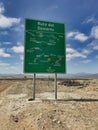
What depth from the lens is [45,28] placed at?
15.0 metres

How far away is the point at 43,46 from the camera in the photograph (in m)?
14.9

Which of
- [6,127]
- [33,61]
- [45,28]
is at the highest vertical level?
[45,28]

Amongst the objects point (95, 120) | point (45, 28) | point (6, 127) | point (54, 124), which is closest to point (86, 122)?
point (95, 120)

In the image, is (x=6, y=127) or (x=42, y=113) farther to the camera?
(x=42, y=113)

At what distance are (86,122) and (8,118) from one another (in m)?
4.10

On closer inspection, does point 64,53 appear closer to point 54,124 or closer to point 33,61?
point 33,61

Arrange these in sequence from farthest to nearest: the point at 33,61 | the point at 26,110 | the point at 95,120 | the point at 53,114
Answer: the point at 33,61
the point at 26,110
the point at 53,114
the point at 95,120

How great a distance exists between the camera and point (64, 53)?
1552 centimetres

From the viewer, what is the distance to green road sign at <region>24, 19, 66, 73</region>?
1473cm

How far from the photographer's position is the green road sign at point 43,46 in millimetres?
14727

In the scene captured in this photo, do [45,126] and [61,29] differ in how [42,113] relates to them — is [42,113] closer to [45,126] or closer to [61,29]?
[45,126]

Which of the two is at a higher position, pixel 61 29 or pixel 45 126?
pixel 61 29

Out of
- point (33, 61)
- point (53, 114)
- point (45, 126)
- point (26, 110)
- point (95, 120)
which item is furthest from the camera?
point (33, 61)

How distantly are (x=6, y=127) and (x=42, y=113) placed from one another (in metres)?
2.11
